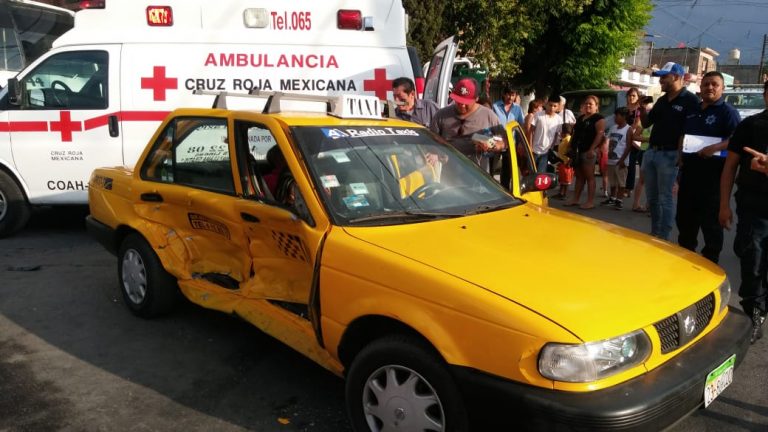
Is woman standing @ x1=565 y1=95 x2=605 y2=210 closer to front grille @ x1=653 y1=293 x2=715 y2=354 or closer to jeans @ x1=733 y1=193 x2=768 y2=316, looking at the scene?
jeans @ x1=733 y1=193 x2=768 y2=316

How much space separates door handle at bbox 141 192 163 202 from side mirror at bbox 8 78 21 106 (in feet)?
10.4

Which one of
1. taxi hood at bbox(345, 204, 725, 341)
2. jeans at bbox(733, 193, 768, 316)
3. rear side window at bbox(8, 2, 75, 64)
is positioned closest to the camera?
taxi hood at bbox(345, 204, 725, 341)

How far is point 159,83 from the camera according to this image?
6.29 metres

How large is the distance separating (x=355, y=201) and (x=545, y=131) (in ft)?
22.8

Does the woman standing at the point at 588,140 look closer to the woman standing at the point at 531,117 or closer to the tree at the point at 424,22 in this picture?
the woman standing at the point at 531,117

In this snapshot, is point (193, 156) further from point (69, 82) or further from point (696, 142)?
point (696, 142)

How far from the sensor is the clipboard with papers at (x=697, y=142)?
4.79m

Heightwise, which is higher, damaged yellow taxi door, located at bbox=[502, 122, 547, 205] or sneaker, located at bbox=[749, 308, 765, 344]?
damaged yellow taxi door, located at bbox=[502, 122, 547, 205]

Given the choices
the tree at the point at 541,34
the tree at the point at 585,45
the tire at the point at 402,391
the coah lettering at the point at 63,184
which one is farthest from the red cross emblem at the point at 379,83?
the tree at the point at 585,45

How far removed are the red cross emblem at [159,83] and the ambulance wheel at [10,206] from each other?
1832 millimetres

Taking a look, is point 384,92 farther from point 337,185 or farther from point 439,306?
point 439,306

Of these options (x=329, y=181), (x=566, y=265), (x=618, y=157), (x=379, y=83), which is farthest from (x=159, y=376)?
(x=618, y=157)

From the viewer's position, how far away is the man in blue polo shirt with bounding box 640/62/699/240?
536 centimetres

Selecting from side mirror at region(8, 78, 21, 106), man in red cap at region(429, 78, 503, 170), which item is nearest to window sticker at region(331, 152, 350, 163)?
man in red cap at region(429, 78, 503, 170)
